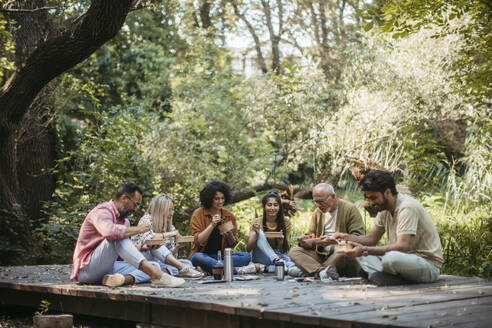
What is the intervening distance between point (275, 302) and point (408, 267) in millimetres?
1379

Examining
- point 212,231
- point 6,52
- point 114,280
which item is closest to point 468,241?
point 212,231

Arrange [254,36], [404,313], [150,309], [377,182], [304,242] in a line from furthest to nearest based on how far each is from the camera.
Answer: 1. [254,36]
2. [304,242]
3. [377,182]
4. [150,309]
5. [404,313]

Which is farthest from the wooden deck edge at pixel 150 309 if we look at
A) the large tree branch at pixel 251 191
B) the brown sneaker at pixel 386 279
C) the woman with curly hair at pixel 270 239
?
the large tree branch at pixel 251 191

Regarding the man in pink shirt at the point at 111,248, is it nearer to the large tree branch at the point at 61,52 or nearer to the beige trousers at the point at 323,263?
the beige trousers at the point at 323,263

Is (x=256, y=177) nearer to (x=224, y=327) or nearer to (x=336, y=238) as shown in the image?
(x=336, y=238)

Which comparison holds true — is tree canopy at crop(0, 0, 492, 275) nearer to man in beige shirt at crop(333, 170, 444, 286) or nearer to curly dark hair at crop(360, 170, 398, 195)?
man in beige shirt at crop(333, 170, 444, 286)

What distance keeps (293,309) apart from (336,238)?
5.49 feet

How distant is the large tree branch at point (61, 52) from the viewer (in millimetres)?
7344

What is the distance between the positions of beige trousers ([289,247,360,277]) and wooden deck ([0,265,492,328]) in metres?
0.37

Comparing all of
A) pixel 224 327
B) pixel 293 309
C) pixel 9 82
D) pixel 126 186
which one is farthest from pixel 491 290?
pixel 9 82

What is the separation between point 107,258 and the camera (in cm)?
583

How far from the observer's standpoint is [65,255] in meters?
9.54

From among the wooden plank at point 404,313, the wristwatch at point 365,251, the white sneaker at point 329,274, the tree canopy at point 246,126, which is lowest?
the white sneaker at point 329,274

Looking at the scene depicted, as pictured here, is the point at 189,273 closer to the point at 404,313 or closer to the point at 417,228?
the point at 417,228
